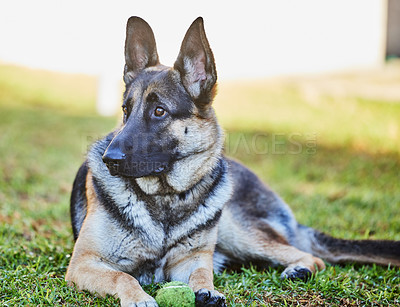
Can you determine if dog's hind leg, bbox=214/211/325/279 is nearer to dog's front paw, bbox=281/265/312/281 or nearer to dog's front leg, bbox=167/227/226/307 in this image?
dog's front paw, bbox=281/265/312/281

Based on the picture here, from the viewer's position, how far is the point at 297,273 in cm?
387

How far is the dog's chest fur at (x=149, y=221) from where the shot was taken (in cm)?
350

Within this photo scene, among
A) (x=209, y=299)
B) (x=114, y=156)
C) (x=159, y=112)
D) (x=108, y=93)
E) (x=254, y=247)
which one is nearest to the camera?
(x=209, y=299)

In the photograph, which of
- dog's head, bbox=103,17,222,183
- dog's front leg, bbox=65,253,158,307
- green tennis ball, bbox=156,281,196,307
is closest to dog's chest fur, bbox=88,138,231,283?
dog's front leg, bbox=65,253,158,307

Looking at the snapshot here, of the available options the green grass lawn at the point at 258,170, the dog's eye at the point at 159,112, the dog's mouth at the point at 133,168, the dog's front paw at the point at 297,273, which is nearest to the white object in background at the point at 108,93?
the green grass lawn at the point at 258,170

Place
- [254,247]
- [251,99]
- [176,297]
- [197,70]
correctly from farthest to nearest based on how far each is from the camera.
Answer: [251,99]
[254,247]
[197,70]
[176,297]

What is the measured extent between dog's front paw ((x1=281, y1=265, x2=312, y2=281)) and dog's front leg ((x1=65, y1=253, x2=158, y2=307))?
134 centimetres

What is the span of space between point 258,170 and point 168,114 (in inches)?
188

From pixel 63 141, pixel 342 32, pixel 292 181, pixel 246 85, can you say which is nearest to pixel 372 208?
pixel 292 181

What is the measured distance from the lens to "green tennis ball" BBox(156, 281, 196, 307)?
9.95ft

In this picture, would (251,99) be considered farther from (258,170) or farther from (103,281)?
(103,281)

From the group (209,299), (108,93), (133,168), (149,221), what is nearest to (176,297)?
(209,299)

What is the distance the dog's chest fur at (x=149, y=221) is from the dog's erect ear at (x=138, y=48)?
908 mm

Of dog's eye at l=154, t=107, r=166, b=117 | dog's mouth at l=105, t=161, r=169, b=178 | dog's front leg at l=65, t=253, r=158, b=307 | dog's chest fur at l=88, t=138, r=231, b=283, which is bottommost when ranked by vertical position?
dog's front leg at l=65, t=253, r=158, b=307
